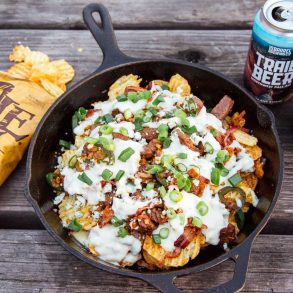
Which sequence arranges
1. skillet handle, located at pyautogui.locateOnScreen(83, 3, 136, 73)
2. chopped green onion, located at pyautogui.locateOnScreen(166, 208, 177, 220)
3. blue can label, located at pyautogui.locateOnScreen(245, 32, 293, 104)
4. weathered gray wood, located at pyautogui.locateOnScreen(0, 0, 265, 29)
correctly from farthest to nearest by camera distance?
weathered gray wood, located at pyautogui.locateOnScreen(0, 0, 265, 29), skillet handle, located at pyautogui.locateOnScreen(83, 3, 136, 73), blue can label, located at pyautogui.locateOnScreen(245, 32, 293, 104), chopped green onion, located at pyautogui.locateOnScreen(166, 208, 177, 220)

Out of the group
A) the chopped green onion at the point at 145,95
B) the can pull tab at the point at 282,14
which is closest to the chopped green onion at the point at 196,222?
the chopped green onion at the point at 145,95

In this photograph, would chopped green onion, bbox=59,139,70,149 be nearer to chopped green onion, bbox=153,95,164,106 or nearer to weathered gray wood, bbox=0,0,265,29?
chopped green onion, bbox=153,95,164,106

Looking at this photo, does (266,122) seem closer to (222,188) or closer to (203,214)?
(222,188)

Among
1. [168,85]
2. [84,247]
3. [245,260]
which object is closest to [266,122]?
Result: [168,85]

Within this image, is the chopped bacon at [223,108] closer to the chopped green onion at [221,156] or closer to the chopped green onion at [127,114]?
the chopped green onion at [221,156]

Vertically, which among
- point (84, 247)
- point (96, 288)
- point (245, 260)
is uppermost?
point (245, 260)

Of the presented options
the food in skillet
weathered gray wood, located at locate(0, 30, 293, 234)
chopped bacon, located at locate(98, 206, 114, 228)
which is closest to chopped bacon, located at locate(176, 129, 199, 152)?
the food in skillet

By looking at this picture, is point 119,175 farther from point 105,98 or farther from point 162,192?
point 105,98
